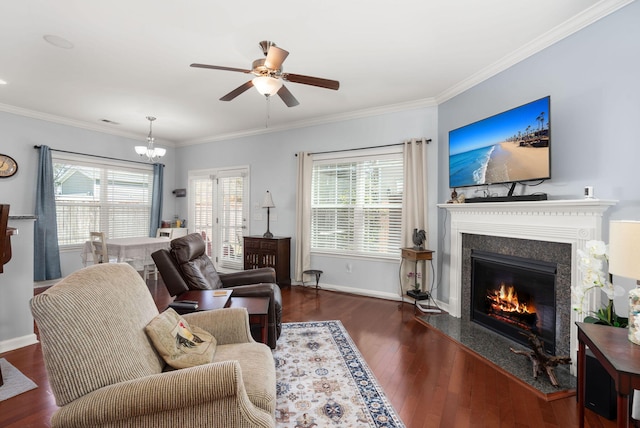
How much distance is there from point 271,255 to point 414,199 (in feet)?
7.78

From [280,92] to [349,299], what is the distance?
2.92 metres

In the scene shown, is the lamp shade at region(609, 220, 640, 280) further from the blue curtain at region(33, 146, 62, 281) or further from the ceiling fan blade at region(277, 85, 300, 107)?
the blue curtain at region(33, 146, 62, 281)

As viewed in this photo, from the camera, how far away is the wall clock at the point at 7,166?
4395mm

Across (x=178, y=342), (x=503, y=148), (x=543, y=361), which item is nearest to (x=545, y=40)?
(x=503, y=148)

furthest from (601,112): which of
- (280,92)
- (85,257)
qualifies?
(85,257)

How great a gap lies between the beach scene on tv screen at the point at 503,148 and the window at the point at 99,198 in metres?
5.74

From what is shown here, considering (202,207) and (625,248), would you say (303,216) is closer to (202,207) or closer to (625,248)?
(202,207)

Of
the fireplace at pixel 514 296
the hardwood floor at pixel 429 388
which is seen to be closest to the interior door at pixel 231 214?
the hardwood floor at pixel 429 388

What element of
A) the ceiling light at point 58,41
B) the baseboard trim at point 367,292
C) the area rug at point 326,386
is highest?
the ceiling light at point 58,41

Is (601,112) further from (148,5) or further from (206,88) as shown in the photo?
(206,88)

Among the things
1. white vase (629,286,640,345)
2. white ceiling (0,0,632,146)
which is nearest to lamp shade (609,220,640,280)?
white vase (629,286,640,345)

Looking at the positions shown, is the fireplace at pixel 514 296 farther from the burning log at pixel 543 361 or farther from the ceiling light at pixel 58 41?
the ceiling light at pixel 58 41

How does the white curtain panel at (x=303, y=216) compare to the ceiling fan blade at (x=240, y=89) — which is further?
the white curtain panel at (x=303, y=216)

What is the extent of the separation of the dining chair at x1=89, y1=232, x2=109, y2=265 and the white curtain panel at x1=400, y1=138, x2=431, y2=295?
4.21 meters
